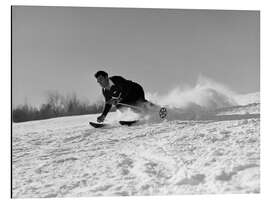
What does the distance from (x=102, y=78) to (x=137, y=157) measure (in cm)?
67

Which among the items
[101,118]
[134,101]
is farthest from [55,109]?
[134,101]

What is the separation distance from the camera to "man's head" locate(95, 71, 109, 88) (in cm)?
369

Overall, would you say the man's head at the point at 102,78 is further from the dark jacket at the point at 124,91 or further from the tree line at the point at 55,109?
the tree line at the point at 55,109

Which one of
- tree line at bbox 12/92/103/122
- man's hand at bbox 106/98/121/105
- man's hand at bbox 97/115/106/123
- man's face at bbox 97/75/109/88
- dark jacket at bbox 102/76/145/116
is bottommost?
man's hand at bbox 97/115/106/123

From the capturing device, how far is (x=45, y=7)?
362 centimetres

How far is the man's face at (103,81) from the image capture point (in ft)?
12.1

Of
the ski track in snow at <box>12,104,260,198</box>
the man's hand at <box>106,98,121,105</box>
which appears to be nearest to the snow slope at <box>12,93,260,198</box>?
the ski track in snow at <box>12,104,260,198</box>

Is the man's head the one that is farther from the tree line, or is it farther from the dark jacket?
the tree line

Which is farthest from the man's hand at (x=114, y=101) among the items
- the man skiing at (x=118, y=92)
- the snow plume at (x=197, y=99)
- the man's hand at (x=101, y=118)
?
the snow plume at (x=197, y=99)

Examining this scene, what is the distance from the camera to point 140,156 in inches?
142

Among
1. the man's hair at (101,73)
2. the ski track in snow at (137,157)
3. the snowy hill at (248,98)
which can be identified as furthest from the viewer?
the snowy hill at (248,98)

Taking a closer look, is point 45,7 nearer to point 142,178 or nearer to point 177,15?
point 177,15

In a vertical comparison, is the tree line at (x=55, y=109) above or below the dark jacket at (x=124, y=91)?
below
